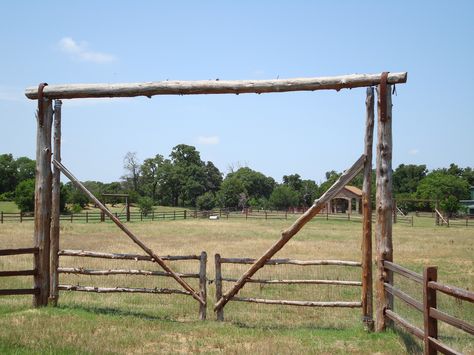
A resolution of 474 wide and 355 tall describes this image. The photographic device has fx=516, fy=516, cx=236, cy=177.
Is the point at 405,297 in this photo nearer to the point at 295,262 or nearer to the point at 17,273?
the point at 295,262

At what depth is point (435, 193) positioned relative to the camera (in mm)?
82812

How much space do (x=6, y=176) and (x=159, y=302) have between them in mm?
92746

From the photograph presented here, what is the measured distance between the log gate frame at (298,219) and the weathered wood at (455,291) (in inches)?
100

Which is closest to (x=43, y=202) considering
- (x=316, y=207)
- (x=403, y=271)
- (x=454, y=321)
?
(x=316, y=207)

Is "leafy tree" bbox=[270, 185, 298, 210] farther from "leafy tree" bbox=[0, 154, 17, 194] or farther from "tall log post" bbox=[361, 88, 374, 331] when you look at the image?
"tall log post" bbox=[361, 88, 374, 331]

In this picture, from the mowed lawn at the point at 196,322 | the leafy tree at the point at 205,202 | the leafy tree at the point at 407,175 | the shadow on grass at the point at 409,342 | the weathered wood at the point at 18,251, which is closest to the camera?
the shadow on grass at the point at 409,342

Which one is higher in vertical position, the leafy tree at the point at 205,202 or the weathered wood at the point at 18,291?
the leafy tree at the point at 205,202

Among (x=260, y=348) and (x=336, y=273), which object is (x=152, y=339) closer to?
(x=260, y=348)

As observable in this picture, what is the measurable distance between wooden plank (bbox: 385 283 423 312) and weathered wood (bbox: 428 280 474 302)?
0.57m

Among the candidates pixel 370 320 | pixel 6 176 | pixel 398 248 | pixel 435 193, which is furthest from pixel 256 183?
pixel 370 320

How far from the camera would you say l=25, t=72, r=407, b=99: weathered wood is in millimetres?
8453

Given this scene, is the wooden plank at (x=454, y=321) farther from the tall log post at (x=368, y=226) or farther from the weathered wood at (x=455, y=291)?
Answer: the tall log post at (x=368, y=226)

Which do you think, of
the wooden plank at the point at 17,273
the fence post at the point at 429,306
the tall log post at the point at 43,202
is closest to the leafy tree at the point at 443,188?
the tall log post at the point at 43,202

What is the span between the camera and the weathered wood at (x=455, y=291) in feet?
16.4
